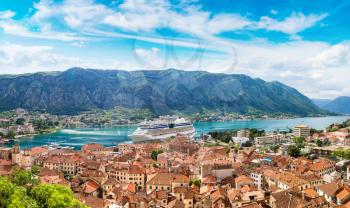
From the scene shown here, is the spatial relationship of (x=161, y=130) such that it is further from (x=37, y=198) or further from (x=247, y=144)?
(x=37, y=198)

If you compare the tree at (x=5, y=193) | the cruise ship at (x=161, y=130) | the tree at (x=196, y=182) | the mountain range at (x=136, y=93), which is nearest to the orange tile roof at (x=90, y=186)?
the tree at (x=196, y=182)

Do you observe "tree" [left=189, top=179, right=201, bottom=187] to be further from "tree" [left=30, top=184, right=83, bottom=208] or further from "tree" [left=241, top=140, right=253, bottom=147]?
"tree" [left=241, top=140, right=253, bottom=147]

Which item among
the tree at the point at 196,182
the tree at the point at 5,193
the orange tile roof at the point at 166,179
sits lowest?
the tree at the point at 196,182

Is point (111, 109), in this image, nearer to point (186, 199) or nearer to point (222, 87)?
point (222, 87)

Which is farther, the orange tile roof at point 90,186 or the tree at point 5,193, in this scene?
the orange tile roof at point 90,186

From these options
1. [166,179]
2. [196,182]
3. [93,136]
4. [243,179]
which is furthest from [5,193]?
[93,136]

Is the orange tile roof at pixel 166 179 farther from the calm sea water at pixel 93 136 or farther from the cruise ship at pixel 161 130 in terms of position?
the cruise ship at pixel 161 130
